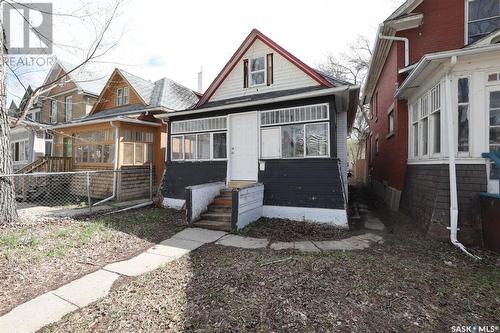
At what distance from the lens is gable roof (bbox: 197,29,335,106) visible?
781 centimetres

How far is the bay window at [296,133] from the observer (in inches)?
269

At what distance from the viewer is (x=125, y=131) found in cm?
1123

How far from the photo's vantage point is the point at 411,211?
259 inches

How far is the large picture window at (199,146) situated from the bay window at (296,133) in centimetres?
167

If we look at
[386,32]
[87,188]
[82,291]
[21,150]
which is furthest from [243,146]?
[21,150]

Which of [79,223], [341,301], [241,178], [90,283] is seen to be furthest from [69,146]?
[341,301]

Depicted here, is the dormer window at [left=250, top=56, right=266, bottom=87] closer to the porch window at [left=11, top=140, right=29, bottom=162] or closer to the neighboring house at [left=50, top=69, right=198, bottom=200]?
the neighboring house at [left=50, top=69, right=198, bottom=200]

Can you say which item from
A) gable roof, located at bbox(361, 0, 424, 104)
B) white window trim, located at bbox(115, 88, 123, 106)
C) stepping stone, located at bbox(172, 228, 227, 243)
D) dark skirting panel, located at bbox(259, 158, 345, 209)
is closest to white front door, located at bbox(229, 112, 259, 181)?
dark skirting panel, located at bbox(259, 158, 345, 209)

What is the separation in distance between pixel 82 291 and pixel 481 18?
11415mm

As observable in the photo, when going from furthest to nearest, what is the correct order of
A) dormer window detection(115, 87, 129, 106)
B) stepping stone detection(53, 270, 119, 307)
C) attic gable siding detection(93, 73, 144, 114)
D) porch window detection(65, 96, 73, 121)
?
1. porch window detection(65, 96, 73, 121)
2. dormer window detection(115, 87, 129, 106)
3. attic gable siding detection(93, 73, 144, 114)
4. stepping stone detection(53, 270, 119, 307)

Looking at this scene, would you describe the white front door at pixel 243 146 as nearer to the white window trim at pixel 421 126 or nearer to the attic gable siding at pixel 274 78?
the attic gable siding at pixel 274 78

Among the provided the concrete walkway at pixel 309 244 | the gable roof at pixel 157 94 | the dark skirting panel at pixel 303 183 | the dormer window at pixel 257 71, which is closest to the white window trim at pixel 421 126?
the dark skirting panel at pixel 303 183

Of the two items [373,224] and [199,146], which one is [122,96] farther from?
[373,224]

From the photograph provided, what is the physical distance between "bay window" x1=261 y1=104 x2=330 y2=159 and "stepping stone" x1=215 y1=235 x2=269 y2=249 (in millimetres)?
2790
